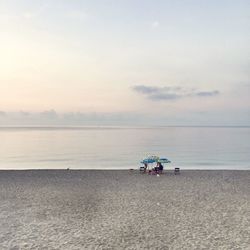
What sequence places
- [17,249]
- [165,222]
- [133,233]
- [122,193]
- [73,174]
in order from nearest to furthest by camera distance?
1. [17,249]
2. [133,233]
3. [165,222]
4. [122,193]
5. [73,174]

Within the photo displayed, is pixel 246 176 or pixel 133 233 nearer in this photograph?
pixel 133 233

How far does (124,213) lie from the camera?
1602cm

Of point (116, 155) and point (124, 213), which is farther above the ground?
point (116, 155)

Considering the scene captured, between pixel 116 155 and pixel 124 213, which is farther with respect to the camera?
pixel 116 155

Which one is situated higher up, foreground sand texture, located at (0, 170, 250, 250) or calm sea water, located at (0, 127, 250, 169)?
calm sea water, located at (0, 127, 250, 169)

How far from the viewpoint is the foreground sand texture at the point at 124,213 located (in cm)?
1220

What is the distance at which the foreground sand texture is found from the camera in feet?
40.0

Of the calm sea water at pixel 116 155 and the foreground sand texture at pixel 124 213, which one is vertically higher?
the calm sea water at pixel 116 155

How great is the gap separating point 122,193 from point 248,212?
23.0 ft

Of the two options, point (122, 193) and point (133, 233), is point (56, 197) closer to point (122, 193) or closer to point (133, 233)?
point (122, 193)

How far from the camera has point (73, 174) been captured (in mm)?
30062

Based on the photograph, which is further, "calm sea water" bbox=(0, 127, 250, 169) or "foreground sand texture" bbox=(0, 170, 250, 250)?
"calm sea water" bbox=(0, 127, 250, 169)

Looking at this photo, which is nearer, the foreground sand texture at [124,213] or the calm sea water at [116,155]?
the foreground sand texture at [124,213]

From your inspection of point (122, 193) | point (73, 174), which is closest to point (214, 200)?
point (122, 193)
